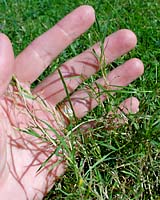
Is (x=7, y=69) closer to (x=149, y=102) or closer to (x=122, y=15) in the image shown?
(x=149, y=102)

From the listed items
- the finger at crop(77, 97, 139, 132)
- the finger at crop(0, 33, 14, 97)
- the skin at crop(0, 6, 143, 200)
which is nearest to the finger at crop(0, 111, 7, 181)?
the skin at crop(0, 6, 143, 200)

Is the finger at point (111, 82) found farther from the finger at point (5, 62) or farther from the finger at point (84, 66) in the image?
the finger at point (5, 62)

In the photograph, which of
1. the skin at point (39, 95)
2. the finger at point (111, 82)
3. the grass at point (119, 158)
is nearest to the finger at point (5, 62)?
the skin at point (39, 95)

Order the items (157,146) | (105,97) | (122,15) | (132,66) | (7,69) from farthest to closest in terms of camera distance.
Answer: (122,15), (132,66), (105,97), (157,146), (7,69)

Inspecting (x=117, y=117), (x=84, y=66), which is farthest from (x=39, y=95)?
(x=117, y=117)

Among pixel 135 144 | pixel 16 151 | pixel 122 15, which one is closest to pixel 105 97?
pixel 135 144

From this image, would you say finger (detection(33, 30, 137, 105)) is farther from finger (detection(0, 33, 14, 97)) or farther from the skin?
finger (detection(0, 33, 14, 97))
